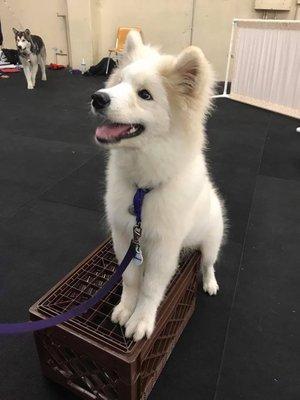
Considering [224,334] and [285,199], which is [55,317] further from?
[285,199]

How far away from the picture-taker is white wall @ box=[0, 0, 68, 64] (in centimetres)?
802

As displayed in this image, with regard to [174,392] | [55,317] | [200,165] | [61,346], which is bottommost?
[174,392]

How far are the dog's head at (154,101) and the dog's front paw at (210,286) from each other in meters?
0.99

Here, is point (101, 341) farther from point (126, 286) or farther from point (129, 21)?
point (129, 21)

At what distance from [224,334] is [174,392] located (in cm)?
38

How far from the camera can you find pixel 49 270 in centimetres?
202

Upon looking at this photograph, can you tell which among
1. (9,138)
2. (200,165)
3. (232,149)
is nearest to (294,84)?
(232,149)

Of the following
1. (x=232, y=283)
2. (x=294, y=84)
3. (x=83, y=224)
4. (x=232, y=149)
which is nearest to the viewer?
(x=232, y=283)

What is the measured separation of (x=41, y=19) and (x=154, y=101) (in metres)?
8.43

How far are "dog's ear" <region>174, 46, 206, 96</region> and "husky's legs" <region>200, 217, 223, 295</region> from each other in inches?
27.9

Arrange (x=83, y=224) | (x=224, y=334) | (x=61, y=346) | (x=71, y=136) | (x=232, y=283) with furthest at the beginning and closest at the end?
1. (x=71, y=136)
2. (x=83, y=224)
3. (x=232, y=283)
4. (x=224, y=334)
5. (x=61, y=346)

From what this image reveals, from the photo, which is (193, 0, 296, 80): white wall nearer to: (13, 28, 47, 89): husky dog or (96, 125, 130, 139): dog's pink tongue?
(13, 28, 47, 89): husky dog

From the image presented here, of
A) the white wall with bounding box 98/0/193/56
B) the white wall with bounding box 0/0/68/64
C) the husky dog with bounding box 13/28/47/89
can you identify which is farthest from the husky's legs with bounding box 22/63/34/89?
the white wall with bounding box 98/0/193/56

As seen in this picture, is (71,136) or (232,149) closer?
(232,149)
